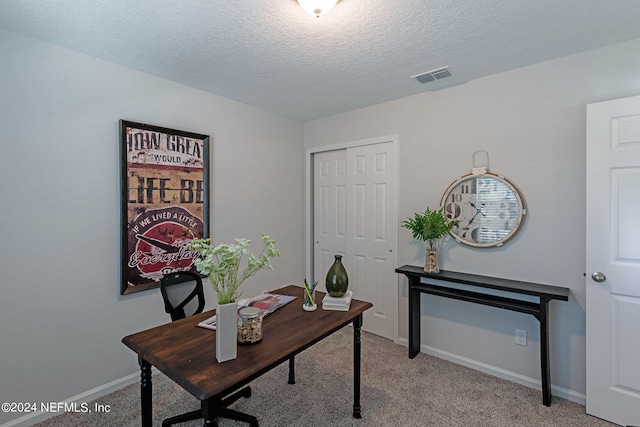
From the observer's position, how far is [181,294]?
2074 millimetres

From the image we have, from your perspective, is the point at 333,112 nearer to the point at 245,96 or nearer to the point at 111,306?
the point at 245,96

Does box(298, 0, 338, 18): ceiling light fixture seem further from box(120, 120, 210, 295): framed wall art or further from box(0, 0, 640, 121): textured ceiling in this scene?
box(120, 120, 210, 295): framed wall art

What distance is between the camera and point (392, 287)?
318 centimetres

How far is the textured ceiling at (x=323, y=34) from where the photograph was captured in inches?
65.1

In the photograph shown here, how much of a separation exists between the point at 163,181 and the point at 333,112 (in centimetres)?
202

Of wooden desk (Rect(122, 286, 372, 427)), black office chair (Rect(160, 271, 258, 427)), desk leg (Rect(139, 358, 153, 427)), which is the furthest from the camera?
black office chair (Rect(160, 271, 258, 427))

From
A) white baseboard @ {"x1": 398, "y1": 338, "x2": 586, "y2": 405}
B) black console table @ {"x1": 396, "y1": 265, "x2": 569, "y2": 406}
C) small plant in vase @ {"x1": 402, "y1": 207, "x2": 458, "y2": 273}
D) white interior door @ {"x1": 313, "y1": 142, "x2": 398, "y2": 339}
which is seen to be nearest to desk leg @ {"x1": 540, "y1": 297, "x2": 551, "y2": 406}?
black console table @ {"x1": 396, "y1": 265, "x2": 569, "y2": 406}

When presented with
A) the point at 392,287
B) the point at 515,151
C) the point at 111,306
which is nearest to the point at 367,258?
the point at 392,287

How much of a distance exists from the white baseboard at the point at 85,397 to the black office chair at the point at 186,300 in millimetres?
915

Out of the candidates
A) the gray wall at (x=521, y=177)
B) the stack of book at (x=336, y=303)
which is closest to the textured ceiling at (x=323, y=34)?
the gray wall at (x=521, y=177)

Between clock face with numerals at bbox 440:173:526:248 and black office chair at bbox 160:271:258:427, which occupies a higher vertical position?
clock face with numerals at bbox 440:173:526:248

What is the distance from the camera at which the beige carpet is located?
196 cm

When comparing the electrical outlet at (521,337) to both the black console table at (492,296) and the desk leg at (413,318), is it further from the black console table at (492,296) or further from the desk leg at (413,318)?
the desk leg at (413,318)

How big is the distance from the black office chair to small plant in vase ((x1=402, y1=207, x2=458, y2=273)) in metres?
1.84
